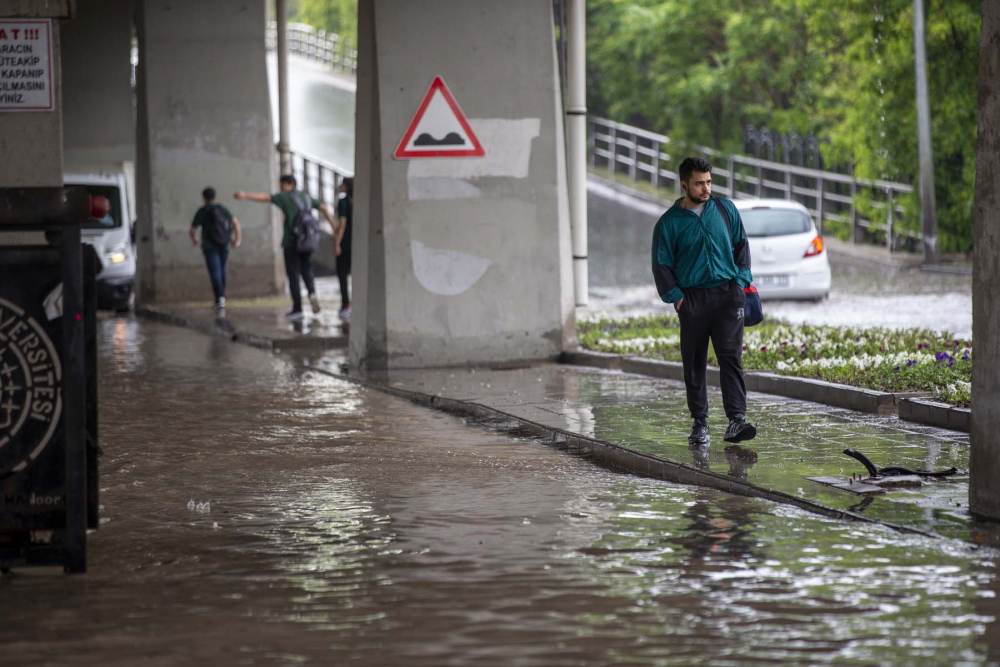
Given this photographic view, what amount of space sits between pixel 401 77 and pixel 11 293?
850 centimetres

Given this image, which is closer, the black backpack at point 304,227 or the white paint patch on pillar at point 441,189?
the white paint patch on pillar at point 441,189

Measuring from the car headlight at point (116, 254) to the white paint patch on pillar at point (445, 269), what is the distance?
12.2m

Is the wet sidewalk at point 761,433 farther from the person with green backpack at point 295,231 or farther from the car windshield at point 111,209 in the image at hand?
the car windshield at point 111,209

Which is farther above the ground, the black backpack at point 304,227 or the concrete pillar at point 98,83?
the concrete pillar at point 98,83

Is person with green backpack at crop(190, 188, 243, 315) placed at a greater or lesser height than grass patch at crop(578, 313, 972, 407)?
greater

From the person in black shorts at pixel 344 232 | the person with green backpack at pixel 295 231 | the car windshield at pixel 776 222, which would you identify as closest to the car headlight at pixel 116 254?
the person with green backpack at pixel 295 231

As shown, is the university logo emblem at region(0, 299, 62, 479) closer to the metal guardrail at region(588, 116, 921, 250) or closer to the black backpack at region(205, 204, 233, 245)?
the black backpack at region(205, 204, 233, 245)

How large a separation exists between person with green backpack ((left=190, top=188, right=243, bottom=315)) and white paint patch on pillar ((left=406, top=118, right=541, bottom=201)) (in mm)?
9253

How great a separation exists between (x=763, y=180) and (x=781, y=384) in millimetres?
24737

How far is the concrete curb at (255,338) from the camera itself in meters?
17.9

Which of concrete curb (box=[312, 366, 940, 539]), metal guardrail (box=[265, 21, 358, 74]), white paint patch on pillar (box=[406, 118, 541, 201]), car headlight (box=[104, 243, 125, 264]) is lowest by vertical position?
concrete curb (box=[312, 366, 940, 539])

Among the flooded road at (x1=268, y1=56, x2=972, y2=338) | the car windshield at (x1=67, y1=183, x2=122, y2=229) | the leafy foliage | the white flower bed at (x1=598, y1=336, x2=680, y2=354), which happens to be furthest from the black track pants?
the leafy foliage

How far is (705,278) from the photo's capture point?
9.36 m

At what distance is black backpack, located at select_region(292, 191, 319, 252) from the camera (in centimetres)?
2128
